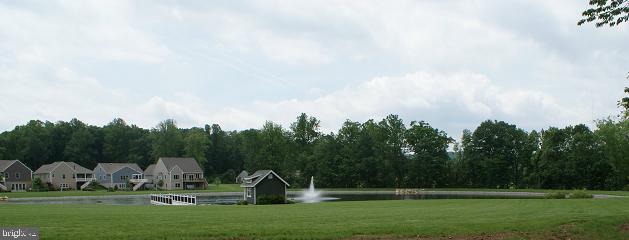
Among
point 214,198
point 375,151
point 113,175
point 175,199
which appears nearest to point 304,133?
point 375,151

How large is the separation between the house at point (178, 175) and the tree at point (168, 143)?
59.6ft

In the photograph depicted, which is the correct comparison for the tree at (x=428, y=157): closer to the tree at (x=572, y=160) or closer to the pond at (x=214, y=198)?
the tree at (x=572, y=160)

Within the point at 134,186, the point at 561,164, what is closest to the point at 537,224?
the point at 561,164

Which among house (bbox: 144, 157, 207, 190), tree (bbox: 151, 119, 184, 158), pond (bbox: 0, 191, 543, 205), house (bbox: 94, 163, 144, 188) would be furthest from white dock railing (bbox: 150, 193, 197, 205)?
tree (bbox: 151, 119, 184, 158)

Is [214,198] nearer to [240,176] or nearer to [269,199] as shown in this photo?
[269,199]

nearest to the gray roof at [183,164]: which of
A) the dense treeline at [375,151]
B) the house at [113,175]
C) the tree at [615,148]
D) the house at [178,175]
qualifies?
the house at [178,175]

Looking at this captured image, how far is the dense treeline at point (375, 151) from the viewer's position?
82312mm

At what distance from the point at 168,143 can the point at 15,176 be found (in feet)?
116

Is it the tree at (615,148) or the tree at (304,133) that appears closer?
the tree at (615,148)

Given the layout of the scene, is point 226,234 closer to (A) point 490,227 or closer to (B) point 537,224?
(A) point 490,227

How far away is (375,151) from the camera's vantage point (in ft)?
336

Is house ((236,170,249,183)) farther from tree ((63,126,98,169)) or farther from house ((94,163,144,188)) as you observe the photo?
tree ((63,126,98,169))

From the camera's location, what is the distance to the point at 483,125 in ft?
319

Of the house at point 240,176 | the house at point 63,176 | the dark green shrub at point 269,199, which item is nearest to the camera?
the dark green shrub at point 269,199
